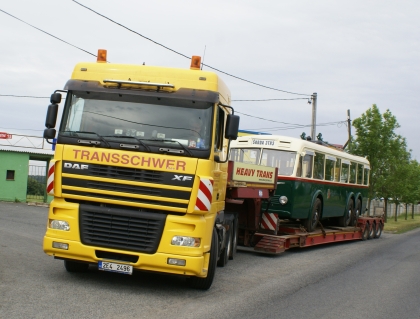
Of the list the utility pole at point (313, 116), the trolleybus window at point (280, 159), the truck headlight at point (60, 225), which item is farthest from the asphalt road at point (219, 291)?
the utility pole at point (313, 116)

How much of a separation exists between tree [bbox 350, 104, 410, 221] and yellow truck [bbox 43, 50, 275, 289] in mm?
28808

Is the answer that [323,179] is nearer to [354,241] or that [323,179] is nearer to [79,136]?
[354,241]

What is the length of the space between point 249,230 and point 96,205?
7604 millimetres

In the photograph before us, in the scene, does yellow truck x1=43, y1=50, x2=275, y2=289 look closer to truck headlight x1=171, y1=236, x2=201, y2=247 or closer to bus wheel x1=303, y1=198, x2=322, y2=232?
truck headlight x1=171, y1=236, x2=201, y2=247

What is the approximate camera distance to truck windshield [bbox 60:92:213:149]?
8.88m

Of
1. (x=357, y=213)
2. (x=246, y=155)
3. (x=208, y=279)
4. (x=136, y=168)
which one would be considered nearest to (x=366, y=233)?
(x=357, y=213)

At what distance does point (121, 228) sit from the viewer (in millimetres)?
8742

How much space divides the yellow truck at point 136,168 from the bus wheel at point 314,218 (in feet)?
28.3

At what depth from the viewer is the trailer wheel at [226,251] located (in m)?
12.4

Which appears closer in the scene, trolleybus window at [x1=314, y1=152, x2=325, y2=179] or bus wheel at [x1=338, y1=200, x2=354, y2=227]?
trolleybus window at [x1=314, y1=152, x2=325, y2=179]

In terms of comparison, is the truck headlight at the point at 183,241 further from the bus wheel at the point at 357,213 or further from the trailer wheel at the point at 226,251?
the bus wheel at the point at 357,213

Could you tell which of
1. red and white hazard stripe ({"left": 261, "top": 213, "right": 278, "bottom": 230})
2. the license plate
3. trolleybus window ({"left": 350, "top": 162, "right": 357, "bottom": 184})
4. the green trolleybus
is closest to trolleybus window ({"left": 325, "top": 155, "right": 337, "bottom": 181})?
the green trolleybus

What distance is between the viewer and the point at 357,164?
22594 millimetres

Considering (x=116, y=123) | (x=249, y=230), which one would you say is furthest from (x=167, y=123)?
(x=249, y=230)
